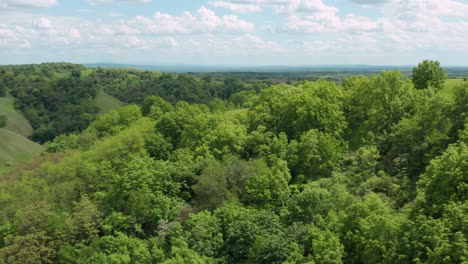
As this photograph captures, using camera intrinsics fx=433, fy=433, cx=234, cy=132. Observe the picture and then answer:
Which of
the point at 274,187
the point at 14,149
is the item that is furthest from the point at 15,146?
the point at 274,187

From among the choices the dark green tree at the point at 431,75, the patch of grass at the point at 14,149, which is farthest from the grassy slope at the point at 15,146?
the dark green tree at the point at 431,75

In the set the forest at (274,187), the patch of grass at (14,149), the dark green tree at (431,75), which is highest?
the dark green tree at (431,75)

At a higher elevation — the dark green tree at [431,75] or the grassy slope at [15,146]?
the dark green tree at [431,75]

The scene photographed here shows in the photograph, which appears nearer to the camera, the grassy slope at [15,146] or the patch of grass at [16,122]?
the grassy slope at [15,146]

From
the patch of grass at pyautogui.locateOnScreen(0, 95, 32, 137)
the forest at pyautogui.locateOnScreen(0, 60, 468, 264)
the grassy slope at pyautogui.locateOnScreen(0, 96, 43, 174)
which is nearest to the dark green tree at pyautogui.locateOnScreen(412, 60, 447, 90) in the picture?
the forest at pyautogui.locateOnScreen(0, 60, 468, 264)

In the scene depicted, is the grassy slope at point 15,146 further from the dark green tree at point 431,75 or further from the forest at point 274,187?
the dark green tree at point 431,75

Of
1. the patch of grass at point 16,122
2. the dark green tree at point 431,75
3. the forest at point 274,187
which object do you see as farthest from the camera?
the patch of grass at point 16,122

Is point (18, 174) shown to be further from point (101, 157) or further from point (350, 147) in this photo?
point (350, 147)

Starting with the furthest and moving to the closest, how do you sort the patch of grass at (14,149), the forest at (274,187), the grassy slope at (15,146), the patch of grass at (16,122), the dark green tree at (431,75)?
the patch of grass at (16,122), the grassy slope at (15,146), the patch of grass at (14,149), the dark green tree at (431,75), the forest at (274,187)
